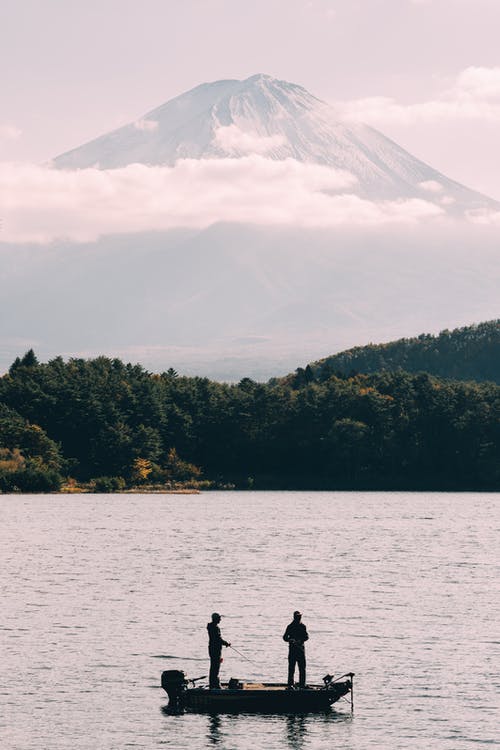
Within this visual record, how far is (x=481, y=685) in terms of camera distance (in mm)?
53250

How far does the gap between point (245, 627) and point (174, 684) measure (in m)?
18.1

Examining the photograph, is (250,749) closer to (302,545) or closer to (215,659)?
(215,659)

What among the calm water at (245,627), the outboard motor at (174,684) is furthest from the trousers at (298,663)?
the outboard motor at (174,684)

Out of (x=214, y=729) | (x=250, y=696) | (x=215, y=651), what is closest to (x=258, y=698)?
(x=250, y=696)

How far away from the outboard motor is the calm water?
840 mm

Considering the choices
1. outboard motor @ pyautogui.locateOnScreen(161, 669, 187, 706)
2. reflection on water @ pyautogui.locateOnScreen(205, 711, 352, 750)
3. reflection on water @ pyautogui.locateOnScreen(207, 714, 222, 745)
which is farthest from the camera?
outboard motor @ pyautogui.locateOnScreen(161, 669, 187, 706)

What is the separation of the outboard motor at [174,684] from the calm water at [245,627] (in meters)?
0.84

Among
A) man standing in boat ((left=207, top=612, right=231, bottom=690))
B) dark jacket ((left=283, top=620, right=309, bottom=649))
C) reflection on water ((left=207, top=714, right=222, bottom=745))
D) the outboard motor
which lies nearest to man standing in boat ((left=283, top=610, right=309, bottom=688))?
dark jacket ((left=283, top=620, right=309, bottom=649))

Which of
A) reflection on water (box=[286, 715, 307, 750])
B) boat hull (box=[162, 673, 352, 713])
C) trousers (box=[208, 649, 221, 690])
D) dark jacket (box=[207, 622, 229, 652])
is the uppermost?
dark jacket (box=[207, 622, 229, 652])

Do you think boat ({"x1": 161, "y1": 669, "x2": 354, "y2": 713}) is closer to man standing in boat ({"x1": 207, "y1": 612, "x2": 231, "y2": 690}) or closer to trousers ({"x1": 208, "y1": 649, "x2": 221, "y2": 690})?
trousers ({"x1": 208, "y1": 649, "x2": 221, "y2": 690})

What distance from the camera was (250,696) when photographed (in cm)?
4919

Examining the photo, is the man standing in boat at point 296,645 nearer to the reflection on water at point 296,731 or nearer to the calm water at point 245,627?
the reflection on water at point 296,731

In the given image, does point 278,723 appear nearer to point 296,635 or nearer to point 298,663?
point 298,663

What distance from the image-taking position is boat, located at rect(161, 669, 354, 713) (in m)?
49.1
